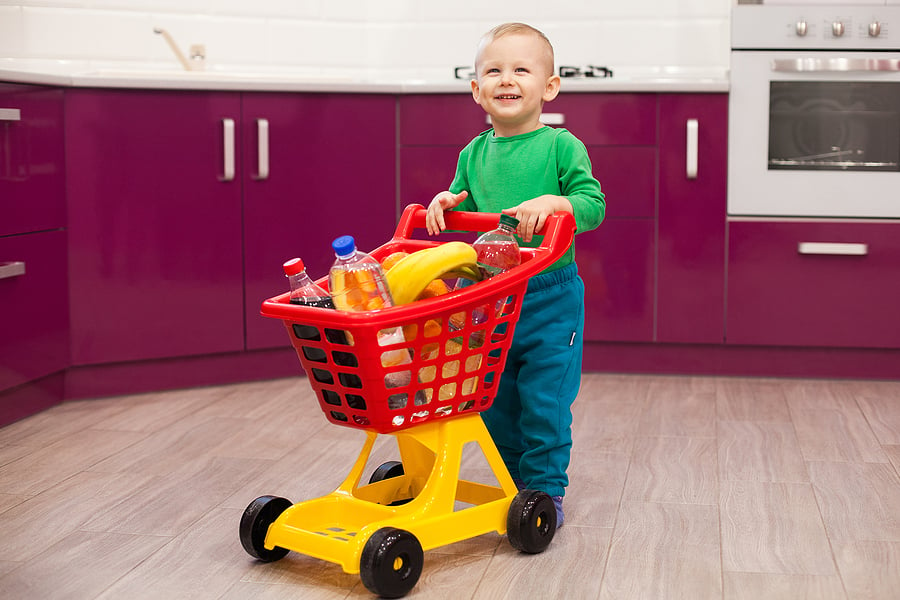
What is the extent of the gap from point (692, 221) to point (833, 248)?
16.8 inches

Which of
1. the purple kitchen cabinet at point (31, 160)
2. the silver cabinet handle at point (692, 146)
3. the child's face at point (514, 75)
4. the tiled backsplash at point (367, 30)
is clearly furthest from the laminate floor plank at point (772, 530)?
the tiled backsplash at point (367, 30)

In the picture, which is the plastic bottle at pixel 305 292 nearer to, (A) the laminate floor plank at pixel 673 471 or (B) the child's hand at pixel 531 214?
(B) the child's hand at pixel 531 214

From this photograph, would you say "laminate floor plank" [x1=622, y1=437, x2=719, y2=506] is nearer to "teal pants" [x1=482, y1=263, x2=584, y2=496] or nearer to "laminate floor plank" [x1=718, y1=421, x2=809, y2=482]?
"laminate floor plank" [x1=718, y1=421, x2=809, y2=482]

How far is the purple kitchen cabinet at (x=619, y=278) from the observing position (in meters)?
3.48

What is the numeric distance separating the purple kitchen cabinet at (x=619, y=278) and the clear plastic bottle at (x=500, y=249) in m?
1.63

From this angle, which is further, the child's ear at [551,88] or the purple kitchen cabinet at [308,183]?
the purple kitchen cabinet at [308,183]

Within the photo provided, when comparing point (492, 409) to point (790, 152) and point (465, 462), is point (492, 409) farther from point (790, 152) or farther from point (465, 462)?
point (790, 152)

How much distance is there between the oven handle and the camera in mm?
3348

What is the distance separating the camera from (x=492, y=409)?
7.30 ft

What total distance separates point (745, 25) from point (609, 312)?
967mm

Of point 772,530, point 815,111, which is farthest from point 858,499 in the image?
point 815,111

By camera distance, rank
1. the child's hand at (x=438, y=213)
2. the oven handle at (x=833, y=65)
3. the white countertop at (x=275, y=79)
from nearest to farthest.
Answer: the child's hand at (x=438, y=213)
the white countertop at (x=275, y=79)
the oven handle at (x=833, y=65)

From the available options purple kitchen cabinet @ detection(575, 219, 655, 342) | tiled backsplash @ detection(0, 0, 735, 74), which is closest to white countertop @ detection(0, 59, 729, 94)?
tiled backsplash @ detection(0, 0, 735, 74)

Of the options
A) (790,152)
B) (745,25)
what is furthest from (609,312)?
(745,25)
